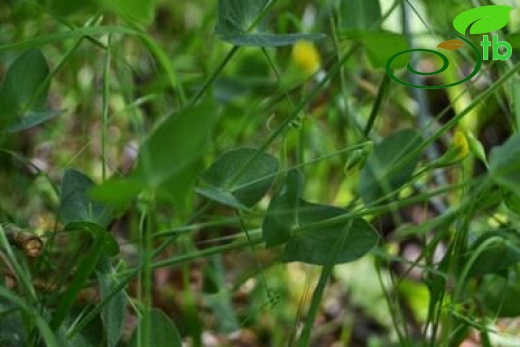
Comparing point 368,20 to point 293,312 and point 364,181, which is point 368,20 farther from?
point 293,312

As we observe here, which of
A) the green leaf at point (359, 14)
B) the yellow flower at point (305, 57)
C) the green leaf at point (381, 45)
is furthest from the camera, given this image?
the yellow flower at point (305, 57)

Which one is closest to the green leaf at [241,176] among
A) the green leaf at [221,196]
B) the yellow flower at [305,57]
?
the green leaf at [221,196]

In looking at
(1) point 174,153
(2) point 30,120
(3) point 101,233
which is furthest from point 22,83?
(1) point 174,153

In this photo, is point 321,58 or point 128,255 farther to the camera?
point 321,58

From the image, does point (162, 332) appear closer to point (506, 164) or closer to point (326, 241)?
point (326, 241)

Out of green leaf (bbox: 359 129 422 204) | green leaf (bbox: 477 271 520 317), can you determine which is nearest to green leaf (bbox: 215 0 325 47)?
green leaf (bbox: 359 129 422 204)

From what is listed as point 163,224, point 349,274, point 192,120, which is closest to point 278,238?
point 192,120

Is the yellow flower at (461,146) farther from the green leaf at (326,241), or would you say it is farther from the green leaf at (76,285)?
the green leaf at (76,285)
